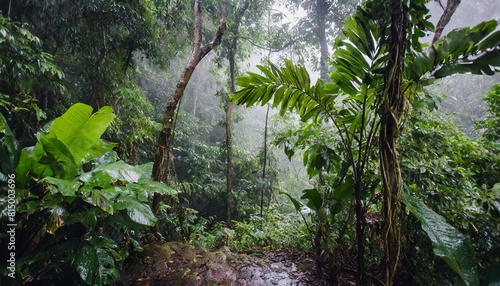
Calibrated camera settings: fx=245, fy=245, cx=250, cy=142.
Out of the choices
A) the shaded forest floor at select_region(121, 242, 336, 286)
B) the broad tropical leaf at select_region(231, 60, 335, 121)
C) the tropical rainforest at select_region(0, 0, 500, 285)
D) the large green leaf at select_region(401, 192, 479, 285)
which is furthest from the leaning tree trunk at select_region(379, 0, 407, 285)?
the shaded forest floor at select_region(121, 242, 336, 286)

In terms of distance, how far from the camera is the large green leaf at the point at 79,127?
6.58ft

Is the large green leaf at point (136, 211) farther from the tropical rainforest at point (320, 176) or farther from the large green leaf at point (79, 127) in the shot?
the large green leaf at point (79, 127)

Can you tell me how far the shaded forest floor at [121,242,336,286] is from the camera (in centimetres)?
237

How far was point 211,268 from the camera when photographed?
8.34ft

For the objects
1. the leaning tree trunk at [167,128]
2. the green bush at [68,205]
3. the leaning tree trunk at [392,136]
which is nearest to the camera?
the leaning tree trunk at [392,136]

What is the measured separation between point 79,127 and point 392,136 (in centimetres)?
232

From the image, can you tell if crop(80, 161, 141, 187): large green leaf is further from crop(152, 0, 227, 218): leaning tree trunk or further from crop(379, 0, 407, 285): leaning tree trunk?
crop(379, 0, 407, 285): leaning tree trunk

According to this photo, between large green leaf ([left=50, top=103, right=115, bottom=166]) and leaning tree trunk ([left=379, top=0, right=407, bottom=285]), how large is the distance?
2094 millimetres

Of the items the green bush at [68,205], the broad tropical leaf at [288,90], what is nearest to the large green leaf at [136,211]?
the green bush at [68,205]

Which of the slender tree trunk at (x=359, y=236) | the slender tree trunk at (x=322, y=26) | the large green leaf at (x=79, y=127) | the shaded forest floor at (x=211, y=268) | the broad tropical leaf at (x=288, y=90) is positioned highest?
the slender tree trunk at (x=322, y=26)

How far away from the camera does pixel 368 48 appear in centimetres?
169

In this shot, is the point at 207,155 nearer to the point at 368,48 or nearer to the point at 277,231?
the point at 277,231

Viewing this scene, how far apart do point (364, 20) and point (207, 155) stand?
7647mm

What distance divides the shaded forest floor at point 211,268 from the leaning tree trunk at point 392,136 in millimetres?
1027
